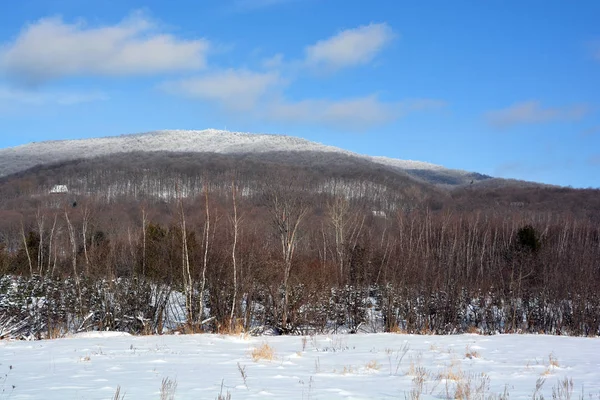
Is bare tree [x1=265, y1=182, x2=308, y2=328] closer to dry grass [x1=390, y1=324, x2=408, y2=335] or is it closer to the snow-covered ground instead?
dry grass [x1=390, y1=324, x2=408, y2=335]

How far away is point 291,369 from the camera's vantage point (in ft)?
29.8

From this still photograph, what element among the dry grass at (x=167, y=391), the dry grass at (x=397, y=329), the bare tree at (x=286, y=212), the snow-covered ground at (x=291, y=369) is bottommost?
the dry grass at (x=397, y=329)

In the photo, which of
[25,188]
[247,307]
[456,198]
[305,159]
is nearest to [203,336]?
[247,307]

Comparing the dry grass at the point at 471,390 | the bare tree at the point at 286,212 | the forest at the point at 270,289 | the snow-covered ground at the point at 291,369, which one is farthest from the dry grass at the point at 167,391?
the bare tree at the point at 286,212

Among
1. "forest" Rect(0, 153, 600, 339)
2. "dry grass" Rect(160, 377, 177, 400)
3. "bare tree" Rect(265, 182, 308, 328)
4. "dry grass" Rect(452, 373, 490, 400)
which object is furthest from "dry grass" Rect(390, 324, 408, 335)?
"dry grass" Rect(160, 377, 177, 400)

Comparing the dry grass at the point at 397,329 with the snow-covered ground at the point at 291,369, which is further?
the dry grass at the point at 397,329

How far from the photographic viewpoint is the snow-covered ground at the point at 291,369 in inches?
272

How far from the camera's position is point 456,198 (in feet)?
356

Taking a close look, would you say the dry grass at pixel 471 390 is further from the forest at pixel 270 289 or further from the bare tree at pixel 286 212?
the bare tree at pixel 286 212

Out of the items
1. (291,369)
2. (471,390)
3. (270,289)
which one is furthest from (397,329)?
(471,390)

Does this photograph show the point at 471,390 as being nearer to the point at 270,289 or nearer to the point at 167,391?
the point at 167,391

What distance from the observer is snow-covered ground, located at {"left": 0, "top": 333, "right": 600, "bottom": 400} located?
6918 mm

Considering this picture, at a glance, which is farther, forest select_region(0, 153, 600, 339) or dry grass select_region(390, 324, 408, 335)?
forest select_region(0, 153, 600, 339)

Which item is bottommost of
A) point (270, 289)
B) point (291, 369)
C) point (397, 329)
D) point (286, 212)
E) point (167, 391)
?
point (397, 329)
